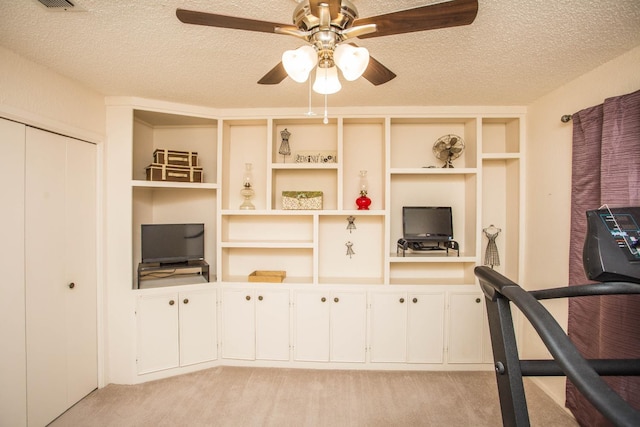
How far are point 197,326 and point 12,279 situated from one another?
1335 mm

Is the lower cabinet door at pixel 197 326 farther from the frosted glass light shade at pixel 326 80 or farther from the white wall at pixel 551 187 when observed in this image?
the white wall at pixel 551 187

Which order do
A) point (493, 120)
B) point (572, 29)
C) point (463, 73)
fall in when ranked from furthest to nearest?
1. point (493, 120)
2. point (463, 73)
3. point (572, 29)

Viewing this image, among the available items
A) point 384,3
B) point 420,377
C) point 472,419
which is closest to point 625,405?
point 384,3

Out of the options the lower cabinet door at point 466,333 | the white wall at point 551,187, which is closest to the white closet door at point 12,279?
the lower cabinet door at point 466,333

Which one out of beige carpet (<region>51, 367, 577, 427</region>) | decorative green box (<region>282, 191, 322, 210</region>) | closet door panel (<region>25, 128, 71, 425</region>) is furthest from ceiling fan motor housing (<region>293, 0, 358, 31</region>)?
beige carpet (<region>51, 367, 577, 427</region>)

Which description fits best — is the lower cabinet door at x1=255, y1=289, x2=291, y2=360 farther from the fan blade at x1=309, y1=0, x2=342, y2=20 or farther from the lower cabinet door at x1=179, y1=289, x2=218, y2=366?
the fan blade at x1=309, y1=0, x2=342, y2=20

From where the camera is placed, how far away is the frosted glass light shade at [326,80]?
1.17 meters

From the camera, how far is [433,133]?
298cm

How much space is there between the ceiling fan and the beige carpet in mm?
2266

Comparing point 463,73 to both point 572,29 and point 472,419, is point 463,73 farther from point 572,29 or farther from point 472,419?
point 472,419

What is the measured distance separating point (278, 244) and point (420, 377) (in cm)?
176

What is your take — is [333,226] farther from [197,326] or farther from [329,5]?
[329,5]

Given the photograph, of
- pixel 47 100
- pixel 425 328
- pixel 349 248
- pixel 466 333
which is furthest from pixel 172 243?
pixel 466 333

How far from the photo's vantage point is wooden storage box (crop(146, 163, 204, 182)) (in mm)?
2597
